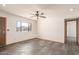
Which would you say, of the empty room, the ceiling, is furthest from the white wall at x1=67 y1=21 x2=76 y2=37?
the ceiling

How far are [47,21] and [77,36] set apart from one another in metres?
0.93

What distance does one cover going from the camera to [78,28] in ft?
7.79

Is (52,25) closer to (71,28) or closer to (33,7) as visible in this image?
(71,28)

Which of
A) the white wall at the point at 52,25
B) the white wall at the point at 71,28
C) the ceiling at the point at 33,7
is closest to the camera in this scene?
the ceiling at the point at 33,7

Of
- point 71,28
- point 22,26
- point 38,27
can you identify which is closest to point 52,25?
point 38,27

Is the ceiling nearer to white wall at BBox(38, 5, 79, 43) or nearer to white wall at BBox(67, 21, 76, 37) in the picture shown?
white wall at BBox(38, 5, 79, 43)

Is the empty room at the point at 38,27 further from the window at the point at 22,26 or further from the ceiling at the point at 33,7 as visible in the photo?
the ceiling at the point at 33,7

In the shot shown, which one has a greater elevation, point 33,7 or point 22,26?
point 33,7

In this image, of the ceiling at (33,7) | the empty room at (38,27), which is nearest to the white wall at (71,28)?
the empty room at (38,27)

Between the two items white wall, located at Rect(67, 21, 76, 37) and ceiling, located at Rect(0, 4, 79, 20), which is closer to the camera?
ceiling, located at Rect(0, 4, 79, 20)

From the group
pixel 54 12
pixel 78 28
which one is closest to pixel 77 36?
pixel 78 28

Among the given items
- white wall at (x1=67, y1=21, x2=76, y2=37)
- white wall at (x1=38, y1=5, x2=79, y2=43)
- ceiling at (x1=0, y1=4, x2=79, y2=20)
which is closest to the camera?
ceiling at (x1=0, y1=4, x2=79, y2=20)
